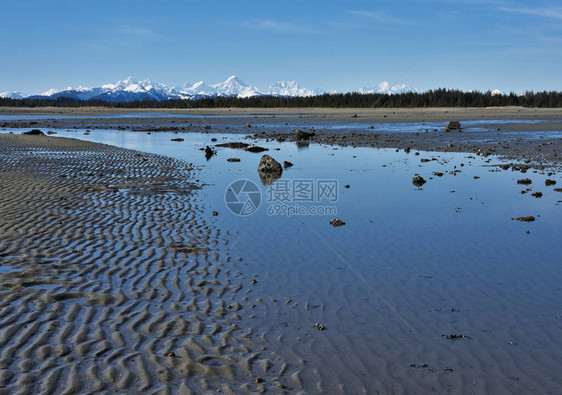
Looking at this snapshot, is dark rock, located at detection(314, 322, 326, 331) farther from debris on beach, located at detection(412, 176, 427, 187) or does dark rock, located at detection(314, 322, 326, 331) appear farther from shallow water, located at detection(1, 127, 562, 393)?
debris on beach, located at detection(412, 176, 427, 187)

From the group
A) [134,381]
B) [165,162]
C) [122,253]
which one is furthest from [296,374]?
[165,162]

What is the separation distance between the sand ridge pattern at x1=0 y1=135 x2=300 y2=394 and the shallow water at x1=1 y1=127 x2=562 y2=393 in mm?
644

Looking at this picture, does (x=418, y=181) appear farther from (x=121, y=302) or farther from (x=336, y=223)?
(x=121, y=302)

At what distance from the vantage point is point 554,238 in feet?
→ 38.4

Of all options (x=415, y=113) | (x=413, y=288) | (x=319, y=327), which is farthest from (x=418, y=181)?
(x=415, y=113)

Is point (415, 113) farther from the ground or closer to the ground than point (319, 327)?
farther from the ground

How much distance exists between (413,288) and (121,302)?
5.12 meters

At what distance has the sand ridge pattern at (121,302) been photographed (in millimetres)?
5531

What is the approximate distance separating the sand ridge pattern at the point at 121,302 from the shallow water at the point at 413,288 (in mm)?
644

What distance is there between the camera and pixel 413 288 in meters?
8.58

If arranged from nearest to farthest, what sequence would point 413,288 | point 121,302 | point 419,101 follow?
1. point 121,302
2. point 413,288
3. point 419,101

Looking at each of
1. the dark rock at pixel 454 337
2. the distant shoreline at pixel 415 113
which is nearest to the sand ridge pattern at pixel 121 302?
the dark rock at pixel 454 337

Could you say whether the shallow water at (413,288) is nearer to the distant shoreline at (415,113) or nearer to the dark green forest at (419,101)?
the distant shoreline at (415,113)

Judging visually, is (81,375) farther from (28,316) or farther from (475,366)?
(475,366)
